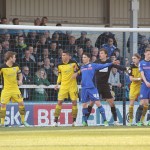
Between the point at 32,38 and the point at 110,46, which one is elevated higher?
the point at 32,38

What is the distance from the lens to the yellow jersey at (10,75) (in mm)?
Answer: 16797

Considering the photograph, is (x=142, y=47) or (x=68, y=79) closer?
(x=68, y=79)

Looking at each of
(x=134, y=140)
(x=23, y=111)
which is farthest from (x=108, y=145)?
(x=23, y=111)

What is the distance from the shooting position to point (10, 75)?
16.8 metres

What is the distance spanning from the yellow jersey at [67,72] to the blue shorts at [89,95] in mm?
398

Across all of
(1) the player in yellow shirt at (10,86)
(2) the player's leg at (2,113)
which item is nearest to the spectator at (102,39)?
(1) the player in yellow shirt at (10,86)

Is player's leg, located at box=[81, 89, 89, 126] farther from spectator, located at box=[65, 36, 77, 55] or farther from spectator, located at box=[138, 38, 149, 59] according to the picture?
spectator, located at box=[138, 38, 149, 59]

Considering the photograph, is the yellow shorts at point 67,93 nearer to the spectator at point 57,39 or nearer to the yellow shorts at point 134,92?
the yellow shorts at point 134,92

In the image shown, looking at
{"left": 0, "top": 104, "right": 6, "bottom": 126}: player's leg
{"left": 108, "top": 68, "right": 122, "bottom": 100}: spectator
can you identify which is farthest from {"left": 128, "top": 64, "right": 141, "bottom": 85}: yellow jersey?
{"left": 0, "top": 104, "right": 6, "bottom": 126}: player's leg

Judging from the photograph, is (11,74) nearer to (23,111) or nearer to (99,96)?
(23,111)

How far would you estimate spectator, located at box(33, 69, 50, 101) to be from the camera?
17.9 m

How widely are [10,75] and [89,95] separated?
1.92m

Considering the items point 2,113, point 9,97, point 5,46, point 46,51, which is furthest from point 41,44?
point 2,113

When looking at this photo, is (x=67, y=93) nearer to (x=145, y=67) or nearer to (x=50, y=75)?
(x=50, y=75)
